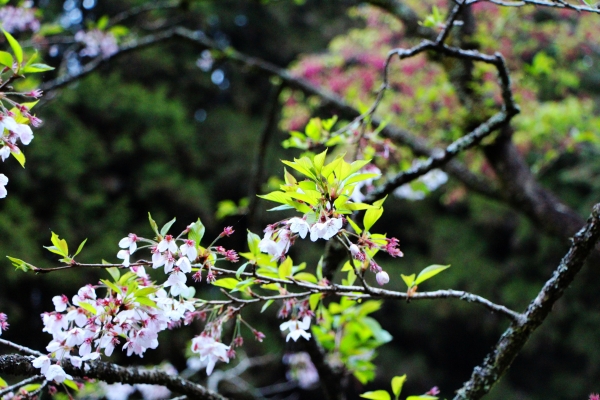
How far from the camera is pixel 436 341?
645 centimetres

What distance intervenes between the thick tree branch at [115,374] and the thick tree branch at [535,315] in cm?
41

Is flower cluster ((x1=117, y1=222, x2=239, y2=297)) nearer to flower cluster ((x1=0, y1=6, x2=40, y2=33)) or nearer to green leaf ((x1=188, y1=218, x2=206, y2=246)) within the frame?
green leaf ((x1=188, y1=218, x2=206, y2=246))

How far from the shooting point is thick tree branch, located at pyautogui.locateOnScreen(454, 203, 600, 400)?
718 millimetres

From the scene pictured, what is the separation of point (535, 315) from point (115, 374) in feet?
2.05

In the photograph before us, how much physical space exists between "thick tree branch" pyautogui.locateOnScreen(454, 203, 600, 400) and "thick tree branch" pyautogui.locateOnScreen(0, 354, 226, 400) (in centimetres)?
41

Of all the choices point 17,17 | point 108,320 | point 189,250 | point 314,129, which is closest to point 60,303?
point 108,320

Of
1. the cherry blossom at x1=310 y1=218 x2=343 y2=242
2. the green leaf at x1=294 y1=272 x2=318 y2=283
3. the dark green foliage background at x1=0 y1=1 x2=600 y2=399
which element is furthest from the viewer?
the dark green foliage background at x1=0 y1=1 x2=600 y2=399

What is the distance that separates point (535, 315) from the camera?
2.45 feet

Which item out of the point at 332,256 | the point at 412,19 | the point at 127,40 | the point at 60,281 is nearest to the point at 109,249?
the point at 60,281

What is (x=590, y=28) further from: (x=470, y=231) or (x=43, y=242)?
(x=43, y=242)

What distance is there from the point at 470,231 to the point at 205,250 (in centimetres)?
651

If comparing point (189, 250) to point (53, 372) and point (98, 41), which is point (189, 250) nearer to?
point (53, 372)

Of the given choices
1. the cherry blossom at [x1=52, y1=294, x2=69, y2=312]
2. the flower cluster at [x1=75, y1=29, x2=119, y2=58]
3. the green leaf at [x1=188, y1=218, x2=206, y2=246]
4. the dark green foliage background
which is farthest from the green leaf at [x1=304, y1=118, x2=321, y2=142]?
the dark green foliage background

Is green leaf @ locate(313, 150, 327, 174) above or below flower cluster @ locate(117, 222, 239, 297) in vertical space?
above
